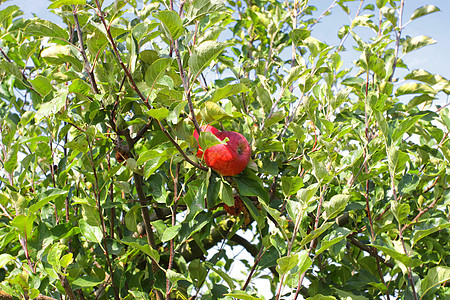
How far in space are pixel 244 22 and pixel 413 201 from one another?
175 cm

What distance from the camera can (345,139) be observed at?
7.82ft

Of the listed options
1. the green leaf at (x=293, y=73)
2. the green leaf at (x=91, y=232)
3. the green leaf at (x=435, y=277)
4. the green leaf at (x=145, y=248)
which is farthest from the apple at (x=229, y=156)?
the green leaf at (x=435, y=277)

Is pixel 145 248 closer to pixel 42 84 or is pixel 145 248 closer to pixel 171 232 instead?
pixel 171 232

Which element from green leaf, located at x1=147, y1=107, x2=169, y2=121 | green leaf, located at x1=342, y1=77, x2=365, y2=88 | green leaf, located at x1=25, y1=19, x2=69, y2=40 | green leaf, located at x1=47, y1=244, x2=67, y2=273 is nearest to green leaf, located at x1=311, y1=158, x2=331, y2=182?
green leaf, located at x1=147, y1=107, x2=169, y2=121

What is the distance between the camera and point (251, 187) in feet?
4.90

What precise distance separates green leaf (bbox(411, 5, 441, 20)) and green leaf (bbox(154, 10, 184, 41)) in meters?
1.64

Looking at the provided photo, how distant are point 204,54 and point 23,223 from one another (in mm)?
882

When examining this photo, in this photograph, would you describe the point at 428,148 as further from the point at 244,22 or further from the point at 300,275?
the point at 244,22

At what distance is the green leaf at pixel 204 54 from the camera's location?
125cm

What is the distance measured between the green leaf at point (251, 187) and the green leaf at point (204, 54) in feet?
1.42

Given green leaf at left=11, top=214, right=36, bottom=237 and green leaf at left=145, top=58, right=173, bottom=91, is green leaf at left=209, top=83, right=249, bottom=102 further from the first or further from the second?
green leaf at left=11, top=214, right=36, bottom=237

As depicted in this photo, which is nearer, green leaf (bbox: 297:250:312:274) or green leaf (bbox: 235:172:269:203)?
green leaf (bbox: 297:250:312:274)

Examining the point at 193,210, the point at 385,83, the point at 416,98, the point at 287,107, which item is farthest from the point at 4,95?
the point at 416,98

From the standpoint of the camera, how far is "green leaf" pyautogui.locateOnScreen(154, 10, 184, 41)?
1220 millimetres
